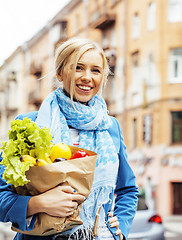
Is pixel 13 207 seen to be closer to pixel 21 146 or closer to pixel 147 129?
pixel 21 146

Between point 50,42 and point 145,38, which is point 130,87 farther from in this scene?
point 50,42

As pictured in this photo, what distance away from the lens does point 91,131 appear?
222 centimetres

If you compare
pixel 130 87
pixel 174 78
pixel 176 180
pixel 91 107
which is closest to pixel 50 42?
pixel 130 87

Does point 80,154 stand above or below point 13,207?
above

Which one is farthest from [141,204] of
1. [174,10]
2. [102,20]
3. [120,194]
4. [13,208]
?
[102,20]

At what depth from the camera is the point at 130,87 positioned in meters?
20.6

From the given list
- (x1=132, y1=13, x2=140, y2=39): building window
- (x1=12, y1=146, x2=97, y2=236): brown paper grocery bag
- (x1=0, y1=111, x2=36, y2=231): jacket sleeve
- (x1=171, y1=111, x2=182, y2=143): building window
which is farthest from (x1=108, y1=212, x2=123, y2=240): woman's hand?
(x1=132, y1=13, x2=140, y2=39): building window

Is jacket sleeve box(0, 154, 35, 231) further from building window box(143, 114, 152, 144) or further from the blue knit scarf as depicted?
building window box(143, 114, 152, 144)

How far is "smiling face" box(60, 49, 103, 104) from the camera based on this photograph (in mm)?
2168

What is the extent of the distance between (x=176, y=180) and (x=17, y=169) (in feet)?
56.7

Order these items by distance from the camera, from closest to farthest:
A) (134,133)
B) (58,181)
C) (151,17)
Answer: (58,181)
(151,17)
(134,133)

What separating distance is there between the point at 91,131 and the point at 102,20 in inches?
800

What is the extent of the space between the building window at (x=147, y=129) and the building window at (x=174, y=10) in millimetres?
3927

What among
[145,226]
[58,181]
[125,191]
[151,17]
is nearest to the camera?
[58,181]
